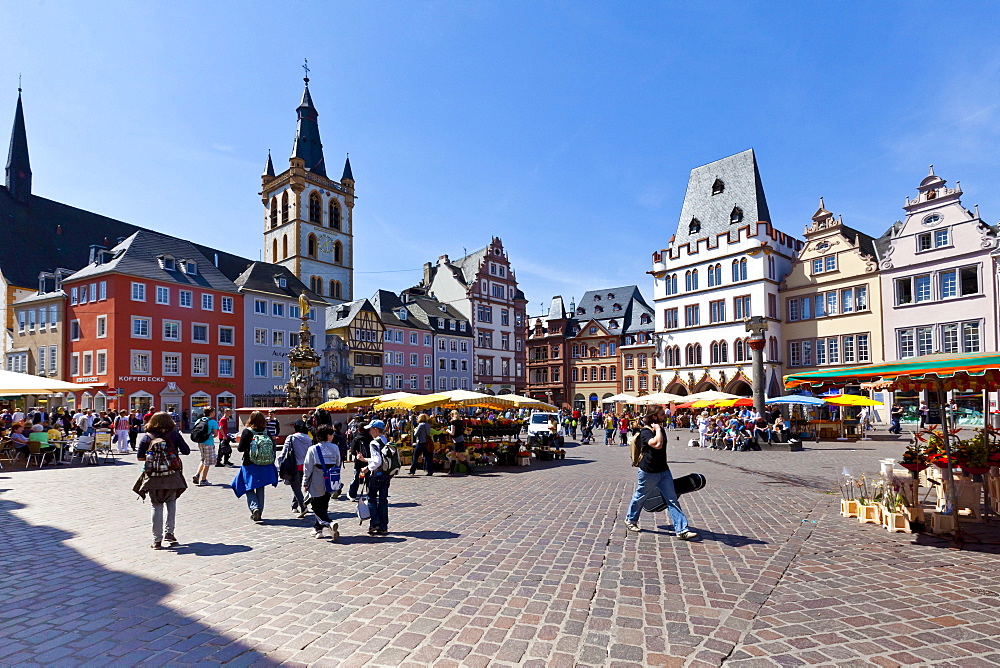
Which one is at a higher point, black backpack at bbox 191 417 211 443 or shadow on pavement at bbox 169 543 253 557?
black backpack at bbox 191 417 211 443

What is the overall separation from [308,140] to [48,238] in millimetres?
29221

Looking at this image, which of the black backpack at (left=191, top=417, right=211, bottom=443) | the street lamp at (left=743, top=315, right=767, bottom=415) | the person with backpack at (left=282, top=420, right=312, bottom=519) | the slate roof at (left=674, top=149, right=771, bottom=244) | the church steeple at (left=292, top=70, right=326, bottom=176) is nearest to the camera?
the person with backpack at (left=282, top=420, right=312, bottom=519)

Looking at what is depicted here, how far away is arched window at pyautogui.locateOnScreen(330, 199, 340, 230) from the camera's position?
232 ft

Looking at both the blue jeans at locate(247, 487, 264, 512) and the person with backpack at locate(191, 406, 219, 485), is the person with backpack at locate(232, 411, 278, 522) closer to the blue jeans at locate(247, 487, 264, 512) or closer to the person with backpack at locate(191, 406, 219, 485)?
the blue jeans at locate(247, 487, 264, 512)

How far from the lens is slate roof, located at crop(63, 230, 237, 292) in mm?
39344

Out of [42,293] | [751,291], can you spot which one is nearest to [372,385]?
[42,293]

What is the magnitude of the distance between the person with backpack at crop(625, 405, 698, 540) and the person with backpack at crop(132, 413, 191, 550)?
19.2 feet

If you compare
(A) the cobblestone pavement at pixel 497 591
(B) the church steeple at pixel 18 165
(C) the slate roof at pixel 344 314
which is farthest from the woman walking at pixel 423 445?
(B) the church steeple at pixel 18 165

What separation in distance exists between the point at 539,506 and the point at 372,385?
156 ft

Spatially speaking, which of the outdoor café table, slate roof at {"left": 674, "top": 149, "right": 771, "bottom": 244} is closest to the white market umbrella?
the outdoor café table

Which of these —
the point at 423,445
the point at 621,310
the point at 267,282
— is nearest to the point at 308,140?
the point at 267,282

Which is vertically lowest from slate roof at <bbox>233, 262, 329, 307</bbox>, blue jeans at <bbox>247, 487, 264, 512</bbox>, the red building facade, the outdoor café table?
the outdoor café table

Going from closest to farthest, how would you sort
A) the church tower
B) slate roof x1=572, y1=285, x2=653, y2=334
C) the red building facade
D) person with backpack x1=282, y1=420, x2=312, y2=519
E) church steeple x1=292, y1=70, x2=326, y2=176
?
person with backpack x1=282, y1=420, x2=312, y2=519 → the red building facade → slate roof x1=572, y1=285, x2=653, y2=334 → the church tower → church steeple x1=292, y1=70, x2=326, y2=176

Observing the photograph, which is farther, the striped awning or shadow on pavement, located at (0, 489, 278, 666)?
the striped awning
